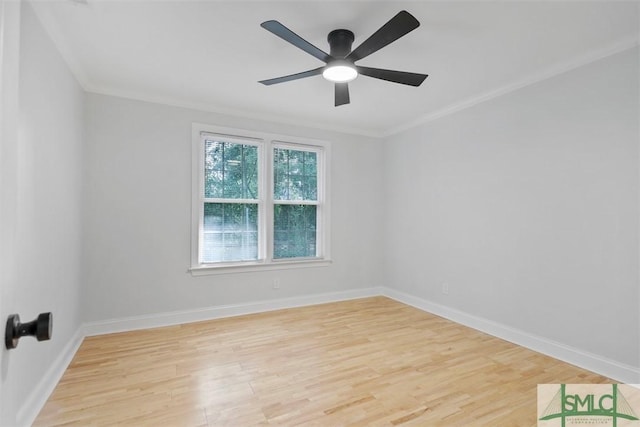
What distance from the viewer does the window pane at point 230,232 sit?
3.83 meters

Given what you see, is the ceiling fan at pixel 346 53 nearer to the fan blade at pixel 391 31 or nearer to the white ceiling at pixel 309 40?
the fan blade at pixel 391 31

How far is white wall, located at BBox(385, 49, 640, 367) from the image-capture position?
2.41 m

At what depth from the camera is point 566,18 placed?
2.12m

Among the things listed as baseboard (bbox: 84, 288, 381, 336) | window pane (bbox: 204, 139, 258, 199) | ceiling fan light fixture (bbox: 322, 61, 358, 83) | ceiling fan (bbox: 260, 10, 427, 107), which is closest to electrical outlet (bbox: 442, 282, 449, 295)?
baseboard (bbox: 84, 288, 381, 336)

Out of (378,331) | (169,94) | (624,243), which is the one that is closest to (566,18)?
(624,243)

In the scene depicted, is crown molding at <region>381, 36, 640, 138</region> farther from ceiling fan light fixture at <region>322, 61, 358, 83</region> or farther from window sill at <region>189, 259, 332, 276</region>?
window sill at <region>189, 259, 332, 276</region>

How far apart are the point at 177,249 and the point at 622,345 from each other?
13.4ft

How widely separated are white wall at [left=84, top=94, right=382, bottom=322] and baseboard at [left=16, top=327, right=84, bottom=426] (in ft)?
1.92

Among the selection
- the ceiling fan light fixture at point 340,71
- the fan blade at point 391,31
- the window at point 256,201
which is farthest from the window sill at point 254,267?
the fan blade at point 391,31

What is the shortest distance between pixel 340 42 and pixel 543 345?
10.1 ft

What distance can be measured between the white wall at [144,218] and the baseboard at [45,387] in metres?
0.59

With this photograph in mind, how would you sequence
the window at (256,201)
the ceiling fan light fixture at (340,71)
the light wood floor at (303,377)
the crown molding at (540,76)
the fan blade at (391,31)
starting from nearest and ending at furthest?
the fan blade at (391,31)
the light wood floor at (303,377)
the ceiling fan light fixture at (340,71)
the crown molding at (540,76)
the window at (256,201)

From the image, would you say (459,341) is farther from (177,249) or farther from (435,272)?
(177,249)

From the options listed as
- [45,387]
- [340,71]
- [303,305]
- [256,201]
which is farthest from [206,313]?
[340,71]
